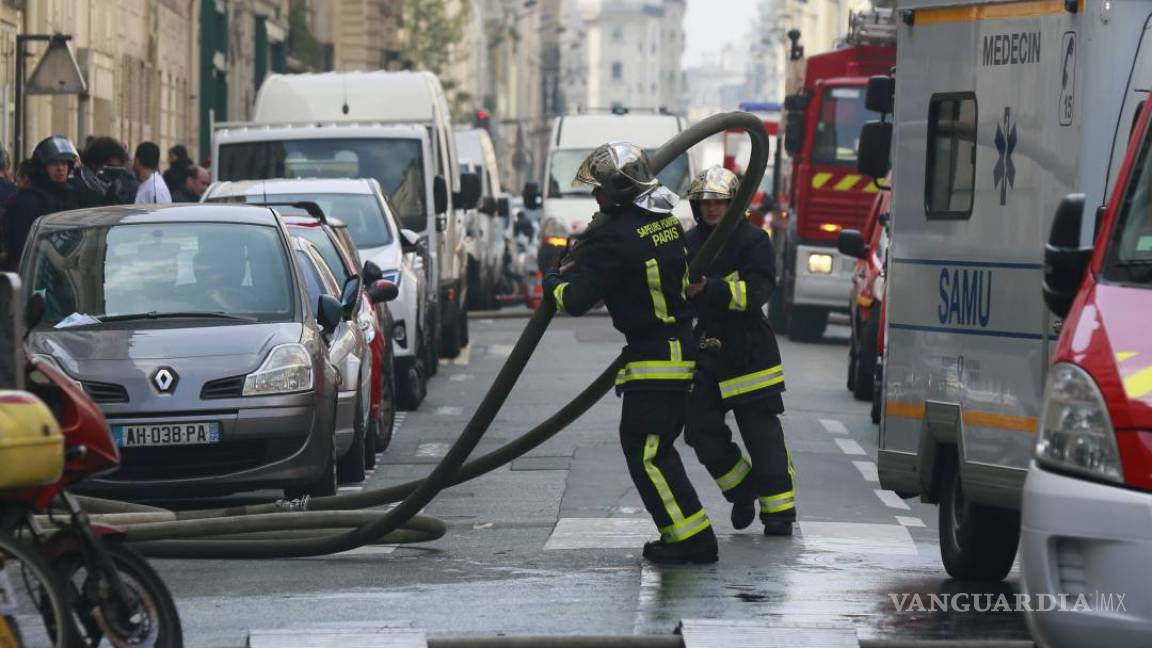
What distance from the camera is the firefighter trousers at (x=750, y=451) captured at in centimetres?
1102

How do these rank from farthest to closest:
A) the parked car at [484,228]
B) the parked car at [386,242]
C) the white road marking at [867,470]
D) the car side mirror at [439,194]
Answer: the parked car at [484,228] → the car side mirror at [439,194] → the parked car at [386,242] → the white road marking at [867,470]

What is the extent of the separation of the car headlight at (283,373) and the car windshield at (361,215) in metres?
6.74

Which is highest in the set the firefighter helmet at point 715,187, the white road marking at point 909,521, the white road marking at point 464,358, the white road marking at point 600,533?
the firefighter helmet at point 715,187

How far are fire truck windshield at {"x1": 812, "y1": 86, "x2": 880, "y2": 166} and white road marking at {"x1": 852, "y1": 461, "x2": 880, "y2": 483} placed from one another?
12.2m

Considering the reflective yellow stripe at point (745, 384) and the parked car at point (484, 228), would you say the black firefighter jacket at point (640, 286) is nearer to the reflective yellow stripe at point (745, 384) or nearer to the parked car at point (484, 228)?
the reflective yellow stripe at point (745, 384)

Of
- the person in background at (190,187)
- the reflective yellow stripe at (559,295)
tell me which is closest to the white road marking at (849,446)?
Answer: the reflective yellow stripe at (559,295)

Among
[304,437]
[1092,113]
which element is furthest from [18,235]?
[1092,113]

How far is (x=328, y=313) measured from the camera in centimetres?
1302

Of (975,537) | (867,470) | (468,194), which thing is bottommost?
(867,470)

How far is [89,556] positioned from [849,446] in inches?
379

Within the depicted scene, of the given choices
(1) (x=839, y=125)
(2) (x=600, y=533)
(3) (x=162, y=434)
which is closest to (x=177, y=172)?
(1) (x=839, y=125)

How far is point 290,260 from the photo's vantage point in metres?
13.0

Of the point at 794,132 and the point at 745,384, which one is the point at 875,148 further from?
the point at 794,132

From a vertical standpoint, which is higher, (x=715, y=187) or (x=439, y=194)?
(x=715, y=187)
